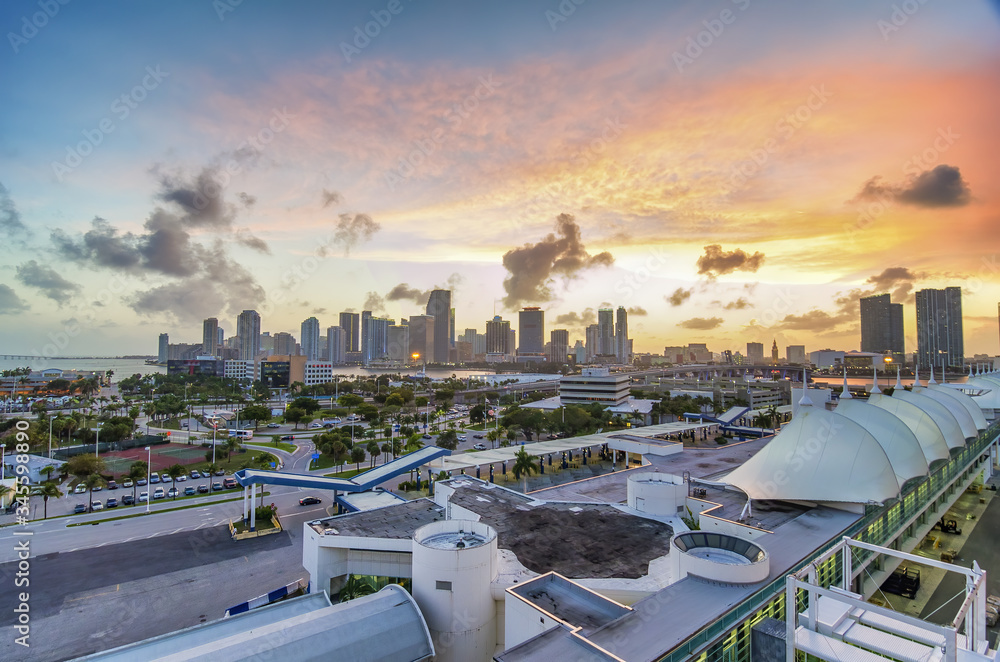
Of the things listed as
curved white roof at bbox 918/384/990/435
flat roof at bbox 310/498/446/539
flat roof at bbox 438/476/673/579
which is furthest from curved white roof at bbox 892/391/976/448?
flat roof at bbox 310/498/446/539

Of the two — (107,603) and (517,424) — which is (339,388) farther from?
(107,603)

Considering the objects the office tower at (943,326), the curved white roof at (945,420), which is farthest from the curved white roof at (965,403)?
the office tower at (943,326)

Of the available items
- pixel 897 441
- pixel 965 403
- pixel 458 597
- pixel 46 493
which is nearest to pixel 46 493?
pixel 46 493

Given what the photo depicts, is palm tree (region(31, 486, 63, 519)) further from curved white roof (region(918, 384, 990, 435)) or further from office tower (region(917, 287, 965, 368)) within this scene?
office tower (region(917, 287, 965, 368))

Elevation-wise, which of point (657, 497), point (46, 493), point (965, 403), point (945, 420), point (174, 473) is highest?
point (965, 403)

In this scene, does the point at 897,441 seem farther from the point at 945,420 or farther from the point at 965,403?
the point at 965,403

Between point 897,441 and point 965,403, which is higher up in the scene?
point 897,441

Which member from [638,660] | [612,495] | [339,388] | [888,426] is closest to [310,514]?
[612,495]
